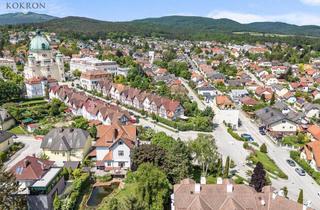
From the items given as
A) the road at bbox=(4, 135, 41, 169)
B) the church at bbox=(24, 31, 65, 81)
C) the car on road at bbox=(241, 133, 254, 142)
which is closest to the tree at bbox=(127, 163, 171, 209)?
the road at bbox=(4, 135, 41, 169)

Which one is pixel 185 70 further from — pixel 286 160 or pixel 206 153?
pixel 206 153

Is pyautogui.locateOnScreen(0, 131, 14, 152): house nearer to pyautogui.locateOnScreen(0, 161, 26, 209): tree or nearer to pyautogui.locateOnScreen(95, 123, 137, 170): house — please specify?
pyautogui.locateOnScreen(95, 123, 137, 170): house

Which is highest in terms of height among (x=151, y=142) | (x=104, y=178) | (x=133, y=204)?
(x=133, y=204)

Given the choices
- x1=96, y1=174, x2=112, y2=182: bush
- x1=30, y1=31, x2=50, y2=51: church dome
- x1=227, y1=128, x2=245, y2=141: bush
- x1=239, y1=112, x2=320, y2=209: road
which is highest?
x1=30, y1=31, x2=50, y2=51: church dome

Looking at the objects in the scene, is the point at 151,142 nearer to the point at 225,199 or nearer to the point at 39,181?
the point at 39,181

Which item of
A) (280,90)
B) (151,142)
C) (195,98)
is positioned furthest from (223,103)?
(151,142)

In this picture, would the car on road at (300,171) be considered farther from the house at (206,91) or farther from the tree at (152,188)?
the house at (206,91)

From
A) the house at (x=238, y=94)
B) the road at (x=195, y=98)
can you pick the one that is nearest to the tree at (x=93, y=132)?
the road at (x=195, y=98)
